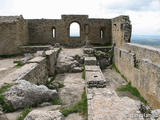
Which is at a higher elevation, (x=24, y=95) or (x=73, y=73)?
(x=24, y=95)

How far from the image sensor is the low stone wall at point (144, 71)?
8080 millimetres

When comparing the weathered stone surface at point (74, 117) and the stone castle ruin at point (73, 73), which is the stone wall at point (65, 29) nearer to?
the stone castle ruin at point (73, 73)

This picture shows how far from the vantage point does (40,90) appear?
5812mm

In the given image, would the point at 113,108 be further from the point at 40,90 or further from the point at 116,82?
the point at 116,82

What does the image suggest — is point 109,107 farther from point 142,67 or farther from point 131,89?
point 131,89

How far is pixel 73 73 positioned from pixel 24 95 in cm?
641

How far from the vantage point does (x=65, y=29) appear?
20.5 metres

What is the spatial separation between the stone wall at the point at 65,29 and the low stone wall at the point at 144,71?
8205mm

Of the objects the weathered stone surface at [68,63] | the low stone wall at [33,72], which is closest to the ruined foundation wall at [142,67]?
the weathered stone surface at [68,63]

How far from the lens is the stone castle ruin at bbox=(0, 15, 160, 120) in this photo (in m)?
4.88

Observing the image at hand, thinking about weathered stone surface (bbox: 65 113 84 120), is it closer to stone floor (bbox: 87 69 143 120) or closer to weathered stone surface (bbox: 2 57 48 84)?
stone floor (bbox: 87 69 143 120)

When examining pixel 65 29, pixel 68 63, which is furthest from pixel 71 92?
pixel 65 29

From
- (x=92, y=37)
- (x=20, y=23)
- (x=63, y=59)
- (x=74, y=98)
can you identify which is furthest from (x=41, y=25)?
(x=74, y=98)

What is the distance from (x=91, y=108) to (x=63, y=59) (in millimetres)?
8714
